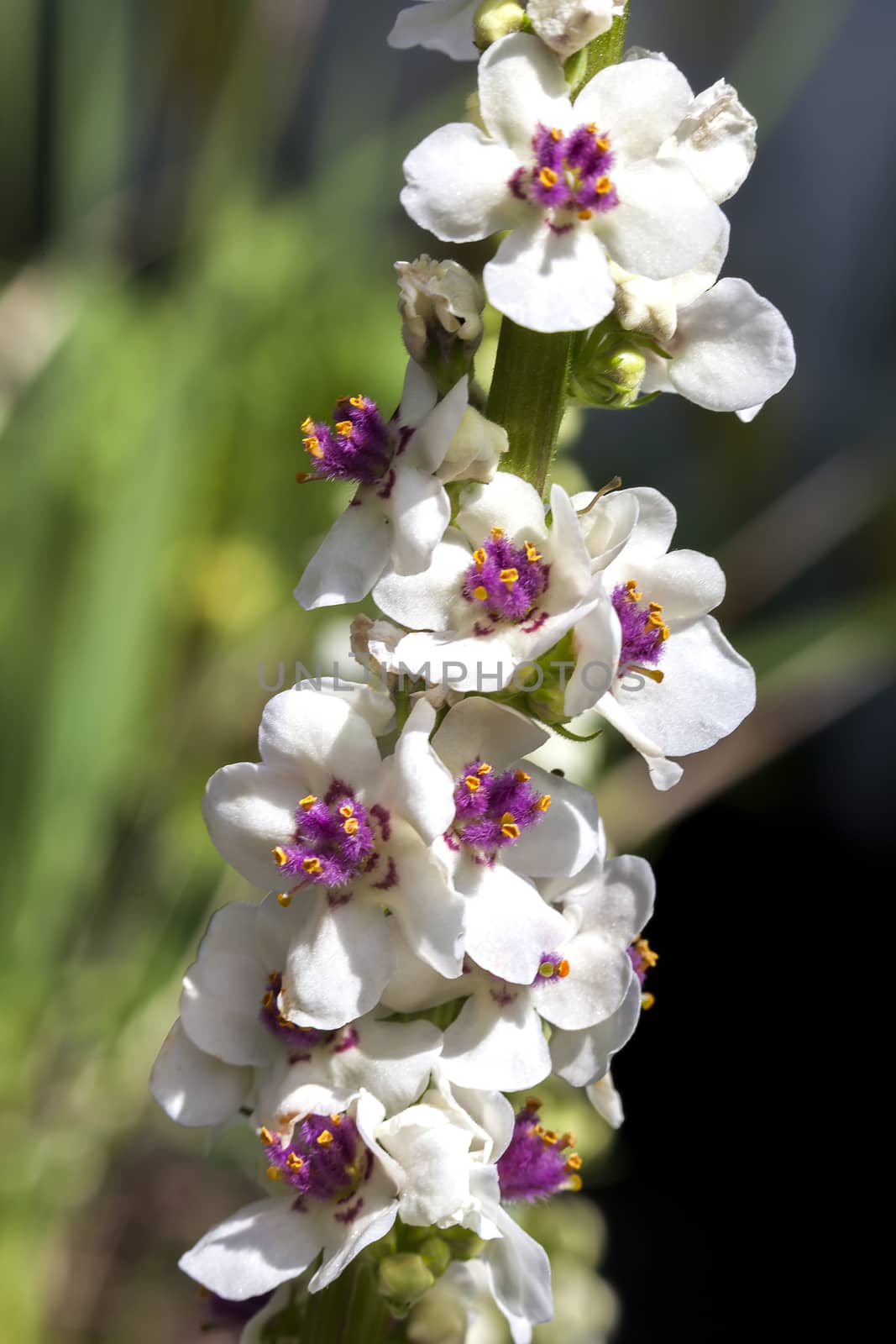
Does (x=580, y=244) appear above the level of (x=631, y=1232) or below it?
above

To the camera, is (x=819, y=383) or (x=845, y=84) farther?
(x=819, y=383)

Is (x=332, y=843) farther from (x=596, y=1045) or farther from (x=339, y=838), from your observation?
(x=596, y=1045)

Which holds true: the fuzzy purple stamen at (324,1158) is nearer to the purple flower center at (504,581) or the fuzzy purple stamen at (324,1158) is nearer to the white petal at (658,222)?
the purple flower center at (504,581)

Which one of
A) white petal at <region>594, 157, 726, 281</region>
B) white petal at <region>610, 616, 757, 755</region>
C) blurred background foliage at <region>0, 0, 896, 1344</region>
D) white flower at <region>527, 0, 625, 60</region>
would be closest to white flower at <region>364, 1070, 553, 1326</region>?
white petal at <region>610, 616, 757, 755</region>

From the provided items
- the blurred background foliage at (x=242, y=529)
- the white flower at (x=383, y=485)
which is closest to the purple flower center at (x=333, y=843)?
the white flower at (x=383, y=485)

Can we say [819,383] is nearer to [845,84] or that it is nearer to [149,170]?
[845,84]

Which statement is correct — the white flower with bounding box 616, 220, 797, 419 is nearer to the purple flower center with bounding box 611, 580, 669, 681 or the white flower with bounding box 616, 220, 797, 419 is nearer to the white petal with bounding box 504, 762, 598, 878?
the purple flower center with bounding box 611, 580, 669, 681

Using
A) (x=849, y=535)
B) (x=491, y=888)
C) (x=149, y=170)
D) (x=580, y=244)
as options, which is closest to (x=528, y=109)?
(x=580, y=244)

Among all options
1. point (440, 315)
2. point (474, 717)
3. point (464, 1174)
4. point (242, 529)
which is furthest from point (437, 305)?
point (242, 529)
